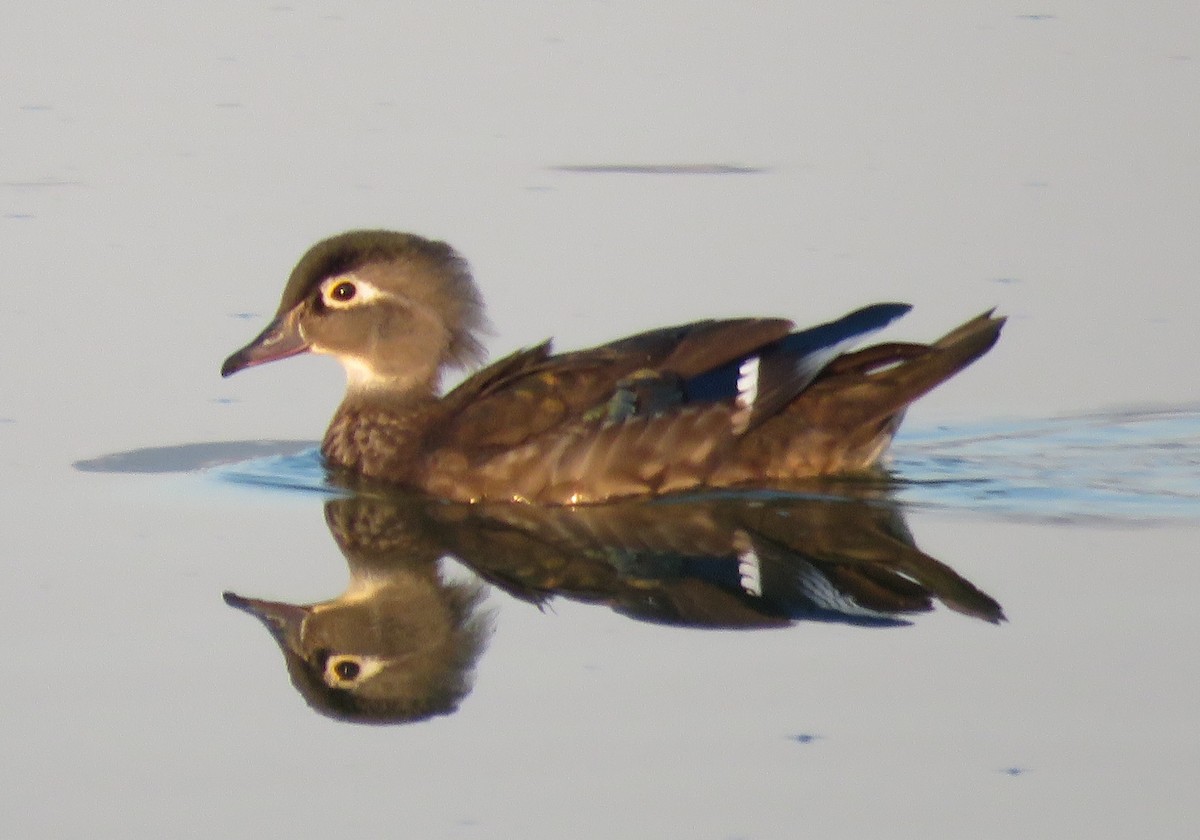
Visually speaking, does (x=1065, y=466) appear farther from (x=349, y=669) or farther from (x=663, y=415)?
(x=349, y=669)

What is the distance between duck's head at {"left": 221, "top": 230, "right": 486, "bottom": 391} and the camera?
9.30 meters

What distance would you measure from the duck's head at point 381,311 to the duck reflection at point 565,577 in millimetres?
767

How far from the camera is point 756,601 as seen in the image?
7.32 metres

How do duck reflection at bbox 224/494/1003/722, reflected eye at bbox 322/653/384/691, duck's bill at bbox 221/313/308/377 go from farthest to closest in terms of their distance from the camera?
duck's bill at bbox 221/313/308/377 < duck reflection at bbox 224/494/1003/722 < reflected eye at bbox 322/653/384/691

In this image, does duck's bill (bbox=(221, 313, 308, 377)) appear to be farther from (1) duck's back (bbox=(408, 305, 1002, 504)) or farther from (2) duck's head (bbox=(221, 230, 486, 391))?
(1) duck's back (bbox=(408, 305, 1002, 504))

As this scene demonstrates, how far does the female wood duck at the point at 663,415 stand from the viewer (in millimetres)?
8680

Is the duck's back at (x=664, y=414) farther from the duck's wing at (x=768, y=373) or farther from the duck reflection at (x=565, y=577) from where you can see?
the duck reflection at (x=565, y=577)

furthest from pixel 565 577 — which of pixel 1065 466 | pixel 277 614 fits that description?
pixel 1065 466

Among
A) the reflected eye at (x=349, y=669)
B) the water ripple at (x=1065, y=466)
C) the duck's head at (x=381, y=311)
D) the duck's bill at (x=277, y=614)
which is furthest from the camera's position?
the duck's head at (x=381, y=311)

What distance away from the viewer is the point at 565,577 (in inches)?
303

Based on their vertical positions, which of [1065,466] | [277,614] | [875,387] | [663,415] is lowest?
[277,614]

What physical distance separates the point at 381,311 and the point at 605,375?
1.15 meters

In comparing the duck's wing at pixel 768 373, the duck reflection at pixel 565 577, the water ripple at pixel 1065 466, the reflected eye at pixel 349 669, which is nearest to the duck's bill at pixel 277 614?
the duck reflection at pixel 565 577

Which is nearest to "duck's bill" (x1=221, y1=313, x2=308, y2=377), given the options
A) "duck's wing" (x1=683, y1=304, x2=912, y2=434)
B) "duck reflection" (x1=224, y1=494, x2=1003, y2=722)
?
"duck reflection" (x1=224, y1=494, x2=1003, y2=722)
